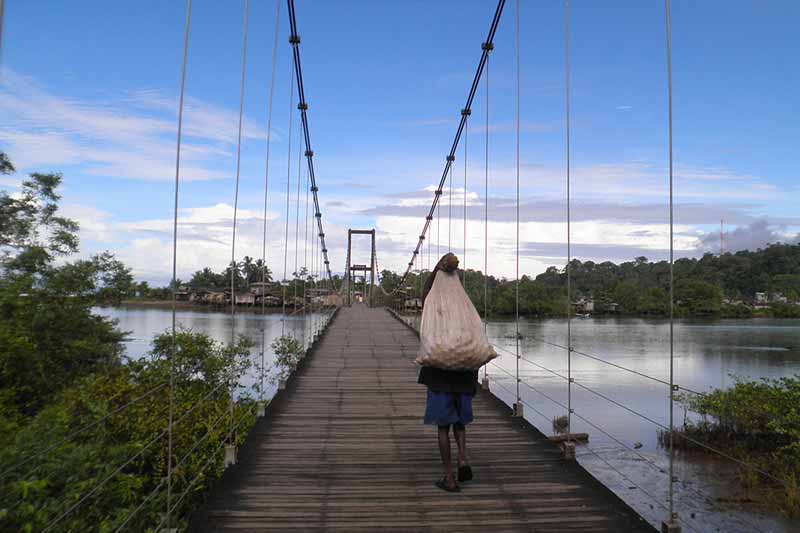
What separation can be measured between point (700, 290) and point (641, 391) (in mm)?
33240

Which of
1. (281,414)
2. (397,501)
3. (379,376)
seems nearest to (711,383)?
(379,376)

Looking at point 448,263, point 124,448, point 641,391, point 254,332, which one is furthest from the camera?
point 254,332

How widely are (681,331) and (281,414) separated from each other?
35.1 m

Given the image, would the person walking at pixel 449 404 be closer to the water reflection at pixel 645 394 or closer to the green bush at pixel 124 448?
the water reflection at pixel 645 394

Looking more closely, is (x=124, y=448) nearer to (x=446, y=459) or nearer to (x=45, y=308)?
(x=446, y=459)

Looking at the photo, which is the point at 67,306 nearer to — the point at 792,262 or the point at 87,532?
the point at 87,532

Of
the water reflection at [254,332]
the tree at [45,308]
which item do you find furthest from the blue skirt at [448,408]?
the tree at [45,308]

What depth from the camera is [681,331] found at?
35250 millimetres

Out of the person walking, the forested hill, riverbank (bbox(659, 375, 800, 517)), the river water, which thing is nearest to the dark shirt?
the person walking

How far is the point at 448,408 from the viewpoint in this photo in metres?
2.89

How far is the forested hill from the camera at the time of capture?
45.6 meters

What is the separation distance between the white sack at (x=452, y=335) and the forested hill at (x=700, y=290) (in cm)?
4055

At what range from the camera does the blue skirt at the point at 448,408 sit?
288 cm

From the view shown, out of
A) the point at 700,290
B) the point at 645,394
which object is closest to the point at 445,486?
the point at 645,394
